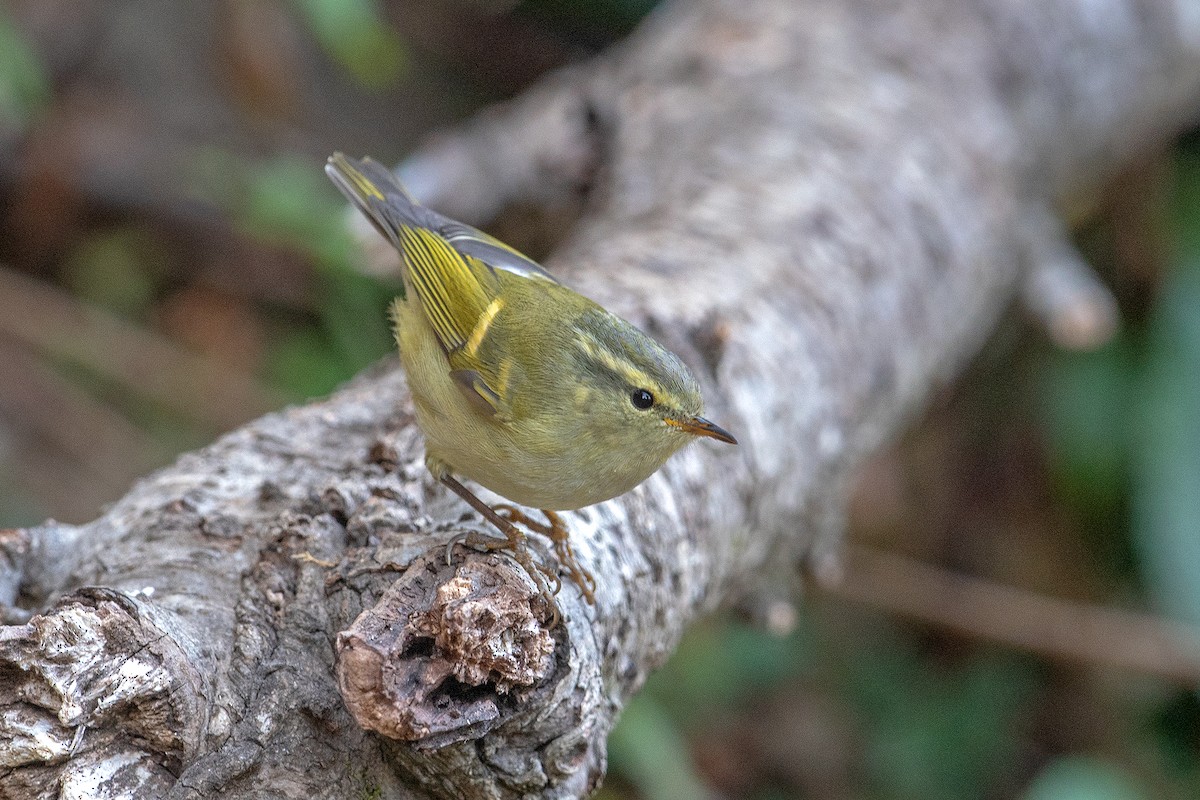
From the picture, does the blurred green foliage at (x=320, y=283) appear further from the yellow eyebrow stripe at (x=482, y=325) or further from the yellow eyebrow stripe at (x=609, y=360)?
the yellow eyebrow stripe at (x=609, y=360)

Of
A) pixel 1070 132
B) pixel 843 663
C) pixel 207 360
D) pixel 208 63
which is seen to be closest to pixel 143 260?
pixel 207 360

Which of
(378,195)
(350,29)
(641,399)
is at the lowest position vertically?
(641,399)

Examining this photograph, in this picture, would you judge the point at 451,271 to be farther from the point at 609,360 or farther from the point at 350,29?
the point at 350,29

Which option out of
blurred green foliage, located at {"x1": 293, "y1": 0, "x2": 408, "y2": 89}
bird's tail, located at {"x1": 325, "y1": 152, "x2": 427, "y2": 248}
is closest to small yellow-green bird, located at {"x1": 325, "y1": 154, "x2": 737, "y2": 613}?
bird's tail, located at {"x1": 325, "y1": 152, "x2": 427, "y2": 248}

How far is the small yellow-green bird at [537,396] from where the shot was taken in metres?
2.14

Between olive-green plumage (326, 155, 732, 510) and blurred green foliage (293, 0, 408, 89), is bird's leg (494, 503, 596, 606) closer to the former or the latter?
olive-green plumage (326, 155, 732, 510)

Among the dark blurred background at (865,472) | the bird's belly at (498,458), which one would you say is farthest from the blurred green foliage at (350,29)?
the bird's belly at (498,458)

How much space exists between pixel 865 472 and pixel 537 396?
141 inches

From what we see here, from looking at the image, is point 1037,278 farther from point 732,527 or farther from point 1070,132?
point 732,527

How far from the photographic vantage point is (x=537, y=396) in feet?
7.57

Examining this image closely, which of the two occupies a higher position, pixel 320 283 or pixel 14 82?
pixel 14 82

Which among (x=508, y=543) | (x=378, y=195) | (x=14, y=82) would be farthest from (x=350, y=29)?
(x=508, y=543)

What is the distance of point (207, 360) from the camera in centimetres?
540

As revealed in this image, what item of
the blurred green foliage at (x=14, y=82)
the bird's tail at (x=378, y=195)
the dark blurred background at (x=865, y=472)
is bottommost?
the dark blurred background at (x=865, y=472)
